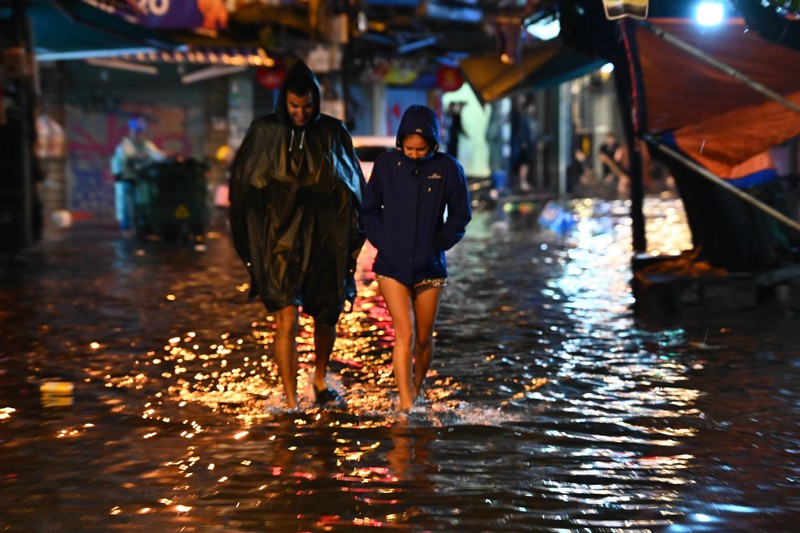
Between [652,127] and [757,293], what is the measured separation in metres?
2.32

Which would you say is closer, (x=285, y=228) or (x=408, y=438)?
(x=408, y=438)

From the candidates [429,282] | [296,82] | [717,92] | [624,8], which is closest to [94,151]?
[717,92]

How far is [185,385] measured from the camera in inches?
332

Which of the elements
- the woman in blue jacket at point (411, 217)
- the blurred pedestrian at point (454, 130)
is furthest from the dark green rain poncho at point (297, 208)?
the blurred pedestrian at point (454, 130)

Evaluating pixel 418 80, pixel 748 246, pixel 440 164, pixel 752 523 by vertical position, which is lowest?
pixel 752 523

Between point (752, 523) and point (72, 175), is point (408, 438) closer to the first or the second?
point (752, 523)

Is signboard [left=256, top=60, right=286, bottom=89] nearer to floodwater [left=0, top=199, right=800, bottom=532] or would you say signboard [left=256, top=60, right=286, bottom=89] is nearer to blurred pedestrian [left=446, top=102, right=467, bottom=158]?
blurred pedestrian [left=446, top=102, right=467, bottom=158]

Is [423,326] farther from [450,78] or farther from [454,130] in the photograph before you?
[454,130]

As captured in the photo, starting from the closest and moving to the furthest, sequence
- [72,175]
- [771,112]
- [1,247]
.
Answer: [771,112] → [1,247] → [72,175]

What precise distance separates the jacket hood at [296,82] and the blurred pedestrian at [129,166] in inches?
614

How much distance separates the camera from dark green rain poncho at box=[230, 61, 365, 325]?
7453 millimetres

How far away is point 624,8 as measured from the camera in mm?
9352

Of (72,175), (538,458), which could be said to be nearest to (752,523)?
(538,458)

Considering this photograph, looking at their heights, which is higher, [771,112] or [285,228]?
[771,112]
